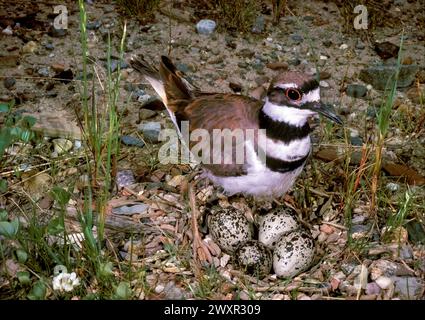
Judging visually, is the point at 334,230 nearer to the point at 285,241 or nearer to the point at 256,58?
the point at 285,241

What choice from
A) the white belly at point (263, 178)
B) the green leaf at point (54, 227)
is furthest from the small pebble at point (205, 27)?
the green leaf at point (54, 227)

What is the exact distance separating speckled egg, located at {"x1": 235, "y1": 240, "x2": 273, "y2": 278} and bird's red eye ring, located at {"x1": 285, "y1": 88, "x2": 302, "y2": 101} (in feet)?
2.50

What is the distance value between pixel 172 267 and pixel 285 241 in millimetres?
623

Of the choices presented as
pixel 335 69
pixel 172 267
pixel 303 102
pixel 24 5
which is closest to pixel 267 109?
pixel 303 102

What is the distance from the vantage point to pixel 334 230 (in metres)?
3.47

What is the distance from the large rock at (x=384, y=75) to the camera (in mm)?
4625

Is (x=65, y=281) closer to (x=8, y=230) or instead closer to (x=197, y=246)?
(x=8, y=230)

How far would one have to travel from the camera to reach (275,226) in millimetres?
3234

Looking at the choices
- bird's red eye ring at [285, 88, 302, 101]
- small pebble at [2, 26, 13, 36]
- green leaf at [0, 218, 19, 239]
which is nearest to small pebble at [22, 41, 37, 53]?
small pebble at [2, 26, 13, 36]

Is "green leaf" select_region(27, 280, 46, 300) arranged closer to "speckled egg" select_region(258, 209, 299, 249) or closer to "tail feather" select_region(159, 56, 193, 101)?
"speckled egg" select_region(258, 209, 299, 249)

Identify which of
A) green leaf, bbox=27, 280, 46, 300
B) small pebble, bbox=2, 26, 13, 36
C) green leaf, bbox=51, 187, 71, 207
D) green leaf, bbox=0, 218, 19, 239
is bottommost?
green leaf, bbox=27, 280, 46, 300

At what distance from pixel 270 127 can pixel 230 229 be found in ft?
1.87

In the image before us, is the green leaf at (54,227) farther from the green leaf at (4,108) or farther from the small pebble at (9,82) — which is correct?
the small pebble at (9,82)

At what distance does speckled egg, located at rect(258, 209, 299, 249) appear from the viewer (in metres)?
3.23
